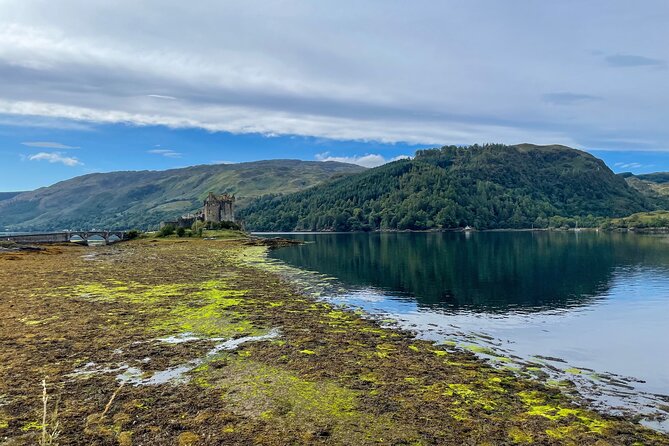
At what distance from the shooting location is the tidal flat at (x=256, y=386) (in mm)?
16094

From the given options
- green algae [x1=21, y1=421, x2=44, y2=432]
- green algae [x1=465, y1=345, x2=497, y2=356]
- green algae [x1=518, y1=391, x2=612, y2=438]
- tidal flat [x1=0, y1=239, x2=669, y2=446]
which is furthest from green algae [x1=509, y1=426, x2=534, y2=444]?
green algae [x1=21, y1=421, x2=44, y2=432]

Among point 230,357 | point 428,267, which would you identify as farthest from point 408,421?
point 428,267

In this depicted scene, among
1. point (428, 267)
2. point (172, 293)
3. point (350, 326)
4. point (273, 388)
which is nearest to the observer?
point (273, 388)

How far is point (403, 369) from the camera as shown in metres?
23.8

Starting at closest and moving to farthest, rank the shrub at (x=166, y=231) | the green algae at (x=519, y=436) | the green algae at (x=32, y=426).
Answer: the green algae at (x=32, y=426)
the green algae at (x=519, y=436)
the shrub at (x=166, y=231)

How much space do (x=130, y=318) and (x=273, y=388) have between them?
1872 centimetres

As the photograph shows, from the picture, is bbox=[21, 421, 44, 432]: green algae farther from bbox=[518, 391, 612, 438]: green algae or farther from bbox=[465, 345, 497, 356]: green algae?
bbox=[465, 345, 497, 356]: green algae

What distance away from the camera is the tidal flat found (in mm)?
16094

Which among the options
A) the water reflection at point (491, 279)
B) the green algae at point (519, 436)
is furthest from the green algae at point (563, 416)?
the water reflection at point (491, 279)

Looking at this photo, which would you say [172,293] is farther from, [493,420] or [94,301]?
[493,420]

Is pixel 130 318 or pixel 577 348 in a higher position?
pixel 130 318

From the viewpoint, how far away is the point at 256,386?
67.4 ft

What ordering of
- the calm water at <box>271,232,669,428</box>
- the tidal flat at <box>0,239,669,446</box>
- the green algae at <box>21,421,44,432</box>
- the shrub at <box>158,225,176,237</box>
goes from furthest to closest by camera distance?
the shrub at <box>158,225,176,237</box>, the calm water at <box>271,232,669,428</box>, the tidal flat at <box>0,239,669,446</box>, the green algae at <box>21,421,44,432</box>

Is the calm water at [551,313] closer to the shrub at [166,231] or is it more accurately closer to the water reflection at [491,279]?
the water reflection at [491,279]
